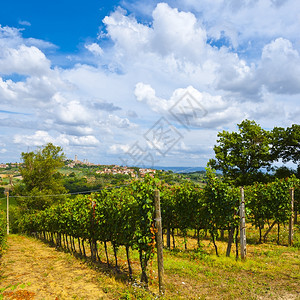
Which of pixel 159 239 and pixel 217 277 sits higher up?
pixel 159 239

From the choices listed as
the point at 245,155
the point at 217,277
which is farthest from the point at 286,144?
the point at 217,277

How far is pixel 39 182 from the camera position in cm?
3145

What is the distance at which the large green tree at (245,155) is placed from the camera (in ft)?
86.1

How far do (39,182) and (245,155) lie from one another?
94.3ft

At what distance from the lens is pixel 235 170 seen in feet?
88.5

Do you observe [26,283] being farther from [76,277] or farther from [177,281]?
[177,281]

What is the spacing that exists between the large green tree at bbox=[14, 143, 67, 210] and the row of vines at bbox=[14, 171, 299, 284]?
59.4ft

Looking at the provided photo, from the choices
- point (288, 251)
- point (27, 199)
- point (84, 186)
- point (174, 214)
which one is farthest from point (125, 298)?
point (84, 186)

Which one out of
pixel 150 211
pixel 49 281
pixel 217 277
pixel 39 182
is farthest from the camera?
pixel 39 182

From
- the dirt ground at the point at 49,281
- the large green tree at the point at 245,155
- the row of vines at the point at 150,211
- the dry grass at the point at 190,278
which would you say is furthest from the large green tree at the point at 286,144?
the dirt ground at the point at 49,281

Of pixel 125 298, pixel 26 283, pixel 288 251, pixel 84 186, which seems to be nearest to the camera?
pixel 125 298

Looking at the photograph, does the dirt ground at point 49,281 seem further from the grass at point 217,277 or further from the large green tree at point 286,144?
the large green tree at point 286,144

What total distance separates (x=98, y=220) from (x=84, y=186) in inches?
1607

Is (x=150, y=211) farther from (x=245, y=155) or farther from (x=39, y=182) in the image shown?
(x=39, y=182)
